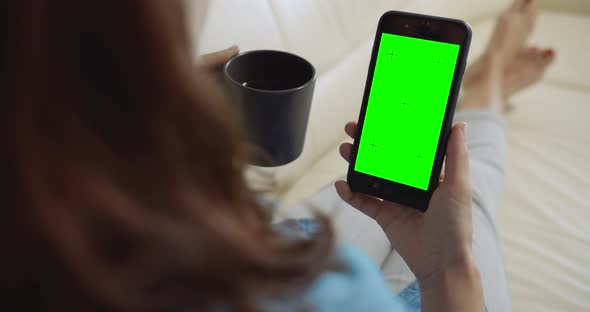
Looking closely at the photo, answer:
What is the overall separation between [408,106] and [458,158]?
3.1 inches

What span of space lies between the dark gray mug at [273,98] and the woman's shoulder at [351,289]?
155mm

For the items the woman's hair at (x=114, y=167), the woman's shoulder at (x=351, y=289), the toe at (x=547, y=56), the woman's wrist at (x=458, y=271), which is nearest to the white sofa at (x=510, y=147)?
the toe at (x=547, y=56)

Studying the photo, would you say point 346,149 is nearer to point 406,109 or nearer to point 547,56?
point 406,109

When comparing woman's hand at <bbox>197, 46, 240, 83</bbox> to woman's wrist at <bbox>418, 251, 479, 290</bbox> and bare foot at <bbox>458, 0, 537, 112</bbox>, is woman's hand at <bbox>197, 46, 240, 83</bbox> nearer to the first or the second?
woman's wrist at <bbox>418, 251, 479, 290</bbox>

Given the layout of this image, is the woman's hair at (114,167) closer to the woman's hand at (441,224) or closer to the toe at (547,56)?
the woman's hand at (441,224)

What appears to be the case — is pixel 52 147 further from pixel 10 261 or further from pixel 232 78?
pixel 232 78

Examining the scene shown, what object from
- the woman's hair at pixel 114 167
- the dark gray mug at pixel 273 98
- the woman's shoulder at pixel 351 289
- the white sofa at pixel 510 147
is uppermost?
the woman's hair at pixel 114 167

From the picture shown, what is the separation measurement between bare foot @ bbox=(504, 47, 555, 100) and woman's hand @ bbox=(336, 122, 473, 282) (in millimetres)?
517

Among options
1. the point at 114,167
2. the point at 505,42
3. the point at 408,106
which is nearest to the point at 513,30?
the point at 505,42

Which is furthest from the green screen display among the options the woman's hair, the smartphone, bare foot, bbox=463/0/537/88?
bare foot, bbox=463/0/537/88

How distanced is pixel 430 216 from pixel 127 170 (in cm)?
40

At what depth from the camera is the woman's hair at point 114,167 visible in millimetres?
222

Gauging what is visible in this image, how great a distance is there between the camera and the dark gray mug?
0.49 m

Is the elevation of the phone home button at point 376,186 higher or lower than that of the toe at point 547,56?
higher
